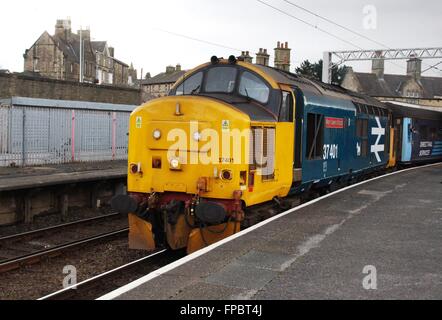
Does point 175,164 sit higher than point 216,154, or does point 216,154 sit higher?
point 216,154

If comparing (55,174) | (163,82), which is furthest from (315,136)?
(163,82)

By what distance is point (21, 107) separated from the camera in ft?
54.2

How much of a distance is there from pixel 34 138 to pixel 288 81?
10.7 m

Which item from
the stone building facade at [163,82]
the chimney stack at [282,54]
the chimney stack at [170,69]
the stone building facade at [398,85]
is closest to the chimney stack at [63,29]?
the stone building facade at [163,82]

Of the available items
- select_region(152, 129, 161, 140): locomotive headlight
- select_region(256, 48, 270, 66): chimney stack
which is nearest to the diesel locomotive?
select_region(152, 129, 161, 140): locomotive headlight

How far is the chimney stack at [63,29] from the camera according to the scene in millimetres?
63406

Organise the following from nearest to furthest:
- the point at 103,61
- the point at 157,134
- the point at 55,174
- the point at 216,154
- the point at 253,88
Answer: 1. the point at 216,154
2. the point at 157,134
3. the point at 253,88
4. the point at 55,174
5. the point at 103,61

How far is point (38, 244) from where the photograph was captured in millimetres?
10594

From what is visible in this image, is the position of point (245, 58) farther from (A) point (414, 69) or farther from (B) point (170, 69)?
(A) point (414, 69)

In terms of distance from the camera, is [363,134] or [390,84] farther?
[390,84]

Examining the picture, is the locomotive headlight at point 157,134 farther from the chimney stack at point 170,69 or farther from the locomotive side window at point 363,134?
the chimney stack at point 170,69

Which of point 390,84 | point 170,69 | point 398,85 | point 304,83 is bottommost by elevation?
point 304,83

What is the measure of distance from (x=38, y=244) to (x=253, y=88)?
219 inches
